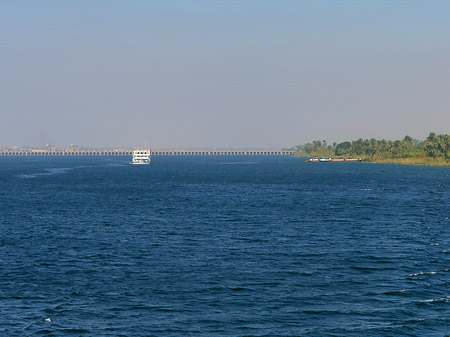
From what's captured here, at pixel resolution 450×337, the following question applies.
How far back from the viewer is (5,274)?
5181 cm

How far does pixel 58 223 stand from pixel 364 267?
5187 centimetres

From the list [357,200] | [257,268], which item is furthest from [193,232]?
[357,200]

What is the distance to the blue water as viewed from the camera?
38375 millimetres

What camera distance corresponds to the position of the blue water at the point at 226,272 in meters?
38.4

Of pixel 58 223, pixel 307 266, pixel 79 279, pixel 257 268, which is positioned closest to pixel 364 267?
pixel 307 266

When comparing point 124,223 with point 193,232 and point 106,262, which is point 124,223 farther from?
point 106,262

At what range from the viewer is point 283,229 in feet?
263

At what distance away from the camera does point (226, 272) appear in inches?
2066

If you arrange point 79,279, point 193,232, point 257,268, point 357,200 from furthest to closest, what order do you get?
point 357,200 → point 193,232 → point 257,268 → point 79,279

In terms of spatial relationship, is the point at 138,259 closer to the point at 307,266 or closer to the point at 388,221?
the point at 307,266

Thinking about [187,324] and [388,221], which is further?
[388,221]

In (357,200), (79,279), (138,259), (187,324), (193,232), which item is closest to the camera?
(187,324)

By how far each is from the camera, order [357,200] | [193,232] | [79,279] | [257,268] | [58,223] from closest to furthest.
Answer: [79,279] → [257,268] → [193,232] → [58,223] → [357,200]

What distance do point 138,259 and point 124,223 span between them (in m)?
30.1
